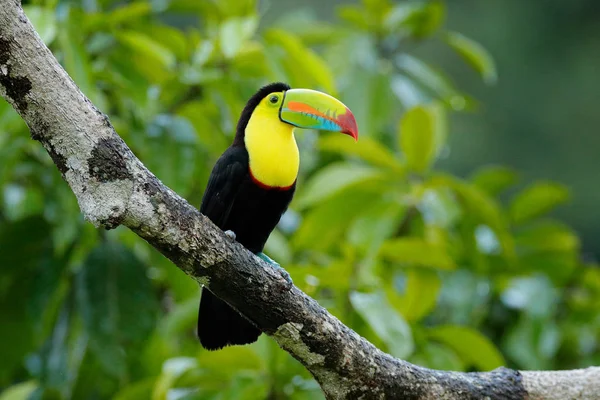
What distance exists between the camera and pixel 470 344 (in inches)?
141

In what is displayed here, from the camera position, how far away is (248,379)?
3355 mm

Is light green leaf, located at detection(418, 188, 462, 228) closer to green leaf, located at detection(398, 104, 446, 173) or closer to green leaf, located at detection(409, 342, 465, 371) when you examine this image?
green leaf, located at detection(398, 104, 446, 173)

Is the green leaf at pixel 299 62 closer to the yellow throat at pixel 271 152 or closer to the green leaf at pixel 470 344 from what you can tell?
the yellow throat at pixel 271 152

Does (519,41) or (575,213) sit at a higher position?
(519,41)

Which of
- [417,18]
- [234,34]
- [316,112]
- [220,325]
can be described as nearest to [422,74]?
[417,18]

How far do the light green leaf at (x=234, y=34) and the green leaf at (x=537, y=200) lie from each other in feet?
6.33

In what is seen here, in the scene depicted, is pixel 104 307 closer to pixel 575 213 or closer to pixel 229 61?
pixel 229 61

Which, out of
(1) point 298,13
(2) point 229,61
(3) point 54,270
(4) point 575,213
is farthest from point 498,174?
(4) point 575,213

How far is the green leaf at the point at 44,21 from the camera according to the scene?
301cm

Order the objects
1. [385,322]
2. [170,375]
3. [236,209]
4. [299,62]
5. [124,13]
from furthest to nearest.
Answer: [299,62]
[124,13]
[170,375]
[385,322]
[236,209]

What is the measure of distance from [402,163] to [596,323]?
1.37 m

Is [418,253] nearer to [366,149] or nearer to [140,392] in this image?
[366,149]

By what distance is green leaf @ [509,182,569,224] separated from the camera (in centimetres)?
469

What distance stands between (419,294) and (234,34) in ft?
4.39
